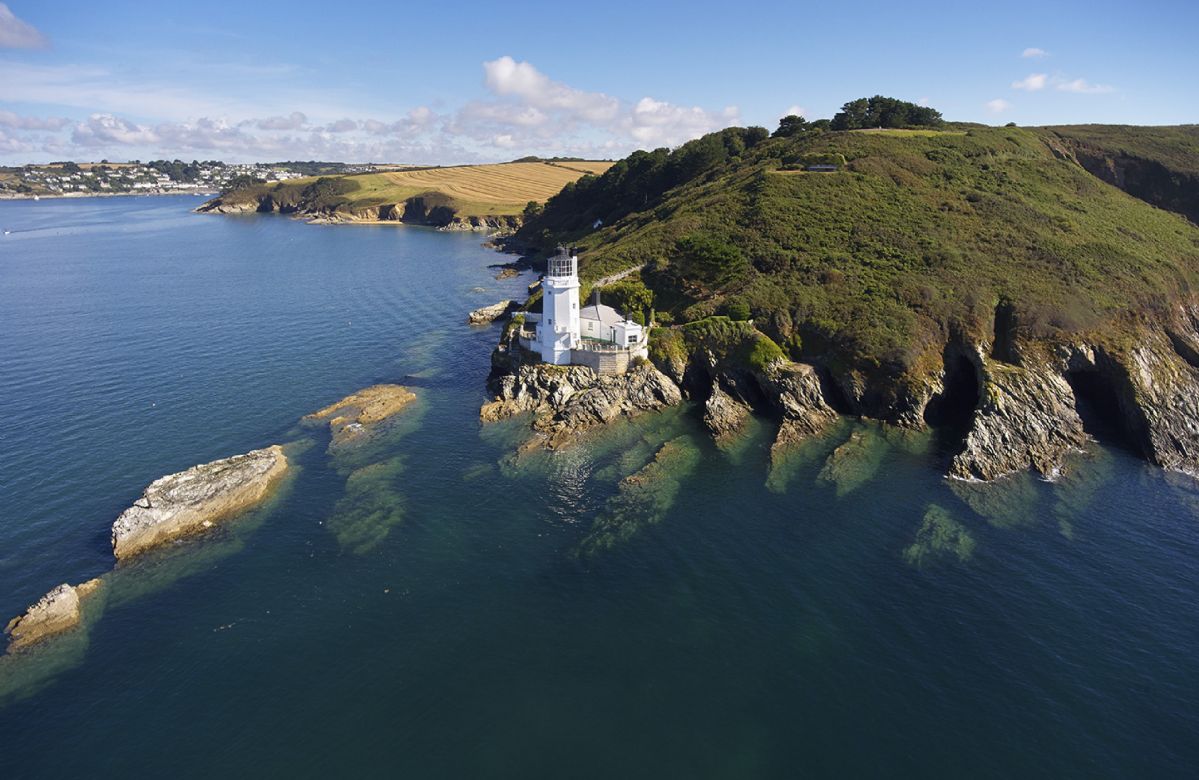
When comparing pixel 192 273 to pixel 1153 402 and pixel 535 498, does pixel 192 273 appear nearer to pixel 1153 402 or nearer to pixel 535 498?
pixel 535 498

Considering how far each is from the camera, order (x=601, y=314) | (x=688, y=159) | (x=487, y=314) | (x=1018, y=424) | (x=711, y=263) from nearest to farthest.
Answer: (x=1018, y=424)
(x=601, y=314)
(x=711, y=263)
(x=487, y=314)
(x=688, y=159)

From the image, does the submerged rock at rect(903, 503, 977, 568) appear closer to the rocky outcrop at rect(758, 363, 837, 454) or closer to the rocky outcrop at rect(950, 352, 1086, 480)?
the rocky outcrop at rect(950, 352, 1086, 480)

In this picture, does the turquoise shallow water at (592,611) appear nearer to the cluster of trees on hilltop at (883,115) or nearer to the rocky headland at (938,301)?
the rocky headland at (938,301)

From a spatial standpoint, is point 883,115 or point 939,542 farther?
point 883,115

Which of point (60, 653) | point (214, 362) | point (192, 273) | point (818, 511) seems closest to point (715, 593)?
point (818, 511)

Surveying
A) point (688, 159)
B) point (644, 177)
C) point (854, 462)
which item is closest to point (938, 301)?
point (854, 462)

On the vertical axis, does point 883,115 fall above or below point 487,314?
above

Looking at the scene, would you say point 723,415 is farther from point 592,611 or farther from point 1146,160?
point 1146,160
